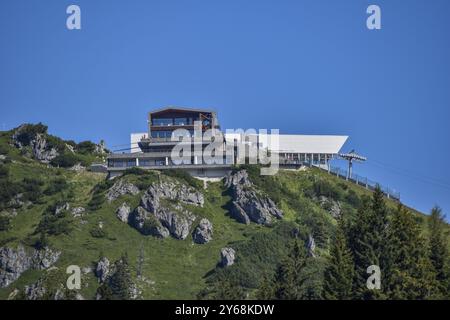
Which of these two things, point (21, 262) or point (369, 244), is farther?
point (21, 262)

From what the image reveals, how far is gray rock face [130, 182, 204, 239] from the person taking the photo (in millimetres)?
160750

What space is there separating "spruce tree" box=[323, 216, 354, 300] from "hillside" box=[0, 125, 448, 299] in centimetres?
1171

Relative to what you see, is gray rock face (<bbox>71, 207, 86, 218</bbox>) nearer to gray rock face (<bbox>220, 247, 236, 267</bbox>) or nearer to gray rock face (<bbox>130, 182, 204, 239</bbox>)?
gray rock face (<bbox>130, 182, 204, 239</bbox>)

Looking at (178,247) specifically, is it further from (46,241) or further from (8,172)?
(8,172)

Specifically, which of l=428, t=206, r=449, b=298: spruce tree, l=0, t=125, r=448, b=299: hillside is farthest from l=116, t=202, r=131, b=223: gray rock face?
l=428, t=206, r=449, b=298: spruce tree

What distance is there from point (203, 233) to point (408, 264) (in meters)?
43.7

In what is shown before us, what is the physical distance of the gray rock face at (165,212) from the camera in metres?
161

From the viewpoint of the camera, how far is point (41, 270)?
15150cm

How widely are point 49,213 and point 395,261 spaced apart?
58391 mm

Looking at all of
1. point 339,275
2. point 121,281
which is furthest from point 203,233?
point 339,275

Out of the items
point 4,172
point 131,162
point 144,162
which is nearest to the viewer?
point 144,162

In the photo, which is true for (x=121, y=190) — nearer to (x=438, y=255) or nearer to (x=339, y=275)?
(x=438, y=255)

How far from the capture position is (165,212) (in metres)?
163

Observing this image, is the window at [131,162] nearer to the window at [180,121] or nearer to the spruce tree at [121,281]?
the window at [180,121]
